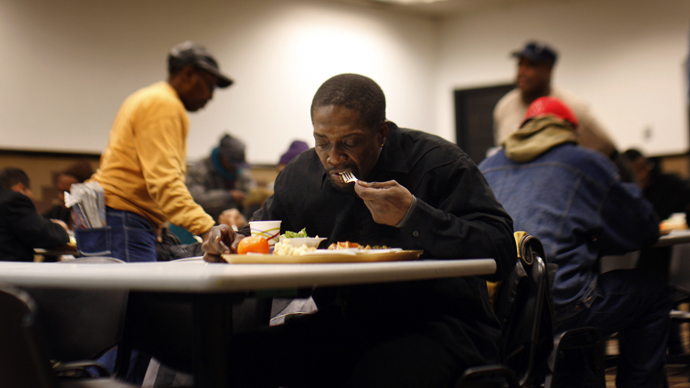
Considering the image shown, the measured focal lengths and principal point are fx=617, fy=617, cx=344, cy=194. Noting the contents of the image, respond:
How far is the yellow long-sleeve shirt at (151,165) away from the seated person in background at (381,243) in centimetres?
95

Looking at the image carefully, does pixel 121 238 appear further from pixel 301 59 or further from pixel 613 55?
pixel 613 55

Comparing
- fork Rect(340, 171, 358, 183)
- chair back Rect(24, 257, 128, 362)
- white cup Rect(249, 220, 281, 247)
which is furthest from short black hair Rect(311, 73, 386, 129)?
chair back Rect(24, 257, 128, 362)

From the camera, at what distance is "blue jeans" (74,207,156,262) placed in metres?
2.55

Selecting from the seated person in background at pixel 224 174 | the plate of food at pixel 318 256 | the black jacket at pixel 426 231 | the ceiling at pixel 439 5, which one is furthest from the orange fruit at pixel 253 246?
the ceiling at pixel 439 5

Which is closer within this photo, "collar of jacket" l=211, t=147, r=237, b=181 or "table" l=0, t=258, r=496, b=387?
"table" l=0, t=258, r=496, b=387

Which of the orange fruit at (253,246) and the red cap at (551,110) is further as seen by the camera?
the red cap at (551,110)

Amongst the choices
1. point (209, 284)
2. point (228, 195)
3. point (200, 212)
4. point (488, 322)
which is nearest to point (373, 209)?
point (488, 322)

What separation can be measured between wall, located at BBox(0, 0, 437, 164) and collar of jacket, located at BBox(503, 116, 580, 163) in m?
3.65

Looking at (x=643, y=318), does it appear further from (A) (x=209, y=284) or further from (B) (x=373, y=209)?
(A) (x=209, y=284)

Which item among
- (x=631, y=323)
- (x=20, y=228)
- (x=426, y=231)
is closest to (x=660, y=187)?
(x=631, y=323)

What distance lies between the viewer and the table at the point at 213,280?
1.01m

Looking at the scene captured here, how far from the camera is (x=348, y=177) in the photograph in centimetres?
166

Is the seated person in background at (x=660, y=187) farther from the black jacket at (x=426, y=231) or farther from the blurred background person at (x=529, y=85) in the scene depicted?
the black jacket at (x=426, y=231)

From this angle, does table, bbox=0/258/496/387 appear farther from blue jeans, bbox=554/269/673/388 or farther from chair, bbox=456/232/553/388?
blue jeans, bbox=554/269/673/388
